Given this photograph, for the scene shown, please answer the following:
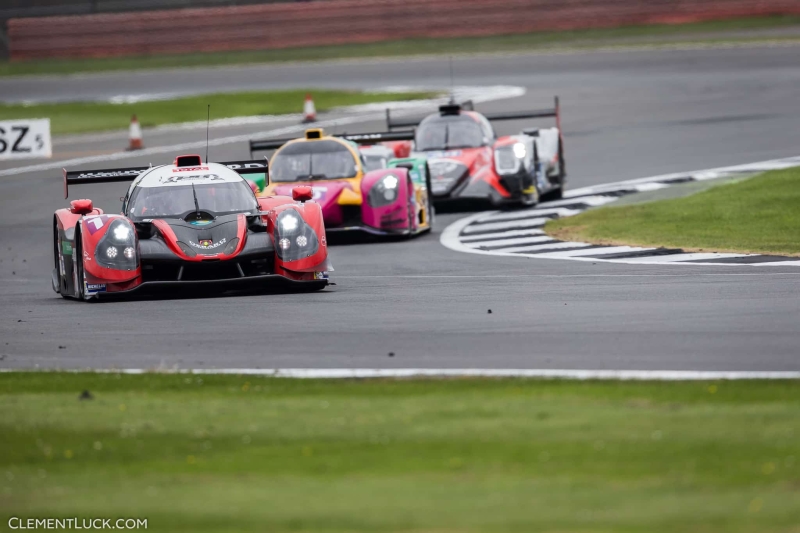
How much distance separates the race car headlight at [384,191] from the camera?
57.3 ft

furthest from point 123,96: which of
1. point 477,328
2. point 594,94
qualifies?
point 477,328

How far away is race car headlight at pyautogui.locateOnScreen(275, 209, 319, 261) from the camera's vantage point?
510 inches

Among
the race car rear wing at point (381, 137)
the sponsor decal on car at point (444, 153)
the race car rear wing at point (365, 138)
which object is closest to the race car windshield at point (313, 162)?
the race car rear wing at point (365, 138)

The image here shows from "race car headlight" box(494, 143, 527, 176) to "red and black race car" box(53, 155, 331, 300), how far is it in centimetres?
658

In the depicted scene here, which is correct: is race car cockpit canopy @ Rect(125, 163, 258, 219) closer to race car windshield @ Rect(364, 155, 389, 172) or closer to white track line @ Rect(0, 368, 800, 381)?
white track line @ Rect(0, 368, 800, 381)

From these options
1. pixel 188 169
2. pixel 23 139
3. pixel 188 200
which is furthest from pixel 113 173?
pixel 23 139

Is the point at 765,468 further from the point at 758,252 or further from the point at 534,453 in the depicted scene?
the point at 758,252

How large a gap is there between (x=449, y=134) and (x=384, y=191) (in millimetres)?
3509

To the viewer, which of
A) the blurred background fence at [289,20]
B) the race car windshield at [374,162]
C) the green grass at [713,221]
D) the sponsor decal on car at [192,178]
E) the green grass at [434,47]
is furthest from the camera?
the blurred background fence at [289,20]

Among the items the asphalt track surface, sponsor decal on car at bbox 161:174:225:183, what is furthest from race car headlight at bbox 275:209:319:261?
sponsor decal on car at bbox 161:174:225:183

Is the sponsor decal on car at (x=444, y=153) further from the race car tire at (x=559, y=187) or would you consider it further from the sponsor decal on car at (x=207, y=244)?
the sponsor decal on car at (x=207, y=244)

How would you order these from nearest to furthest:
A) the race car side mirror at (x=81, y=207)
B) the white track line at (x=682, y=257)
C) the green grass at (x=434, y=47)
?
the race car side mirror at (x=81, y=207), the white track line at (x=682, y=257), the green grass at (x=434, y=47)

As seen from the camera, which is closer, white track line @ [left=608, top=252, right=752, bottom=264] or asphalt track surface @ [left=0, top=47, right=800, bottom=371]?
asphalt track surface @ [left=0, top=47, right=800, bottom=371]

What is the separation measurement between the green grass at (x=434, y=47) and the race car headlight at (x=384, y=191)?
26318mm
